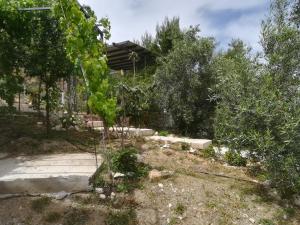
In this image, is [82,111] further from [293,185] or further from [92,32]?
[293,185]

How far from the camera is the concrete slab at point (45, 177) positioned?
471 cm

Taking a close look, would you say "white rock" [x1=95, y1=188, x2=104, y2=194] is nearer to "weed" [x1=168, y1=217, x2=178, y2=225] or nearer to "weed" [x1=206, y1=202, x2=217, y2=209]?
"weed" [x1=168, y1=217, x2=178, y2=225]

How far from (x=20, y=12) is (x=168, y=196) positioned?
14.5ft

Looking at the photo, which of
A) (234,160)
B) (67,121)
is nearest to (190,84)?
(67,121)

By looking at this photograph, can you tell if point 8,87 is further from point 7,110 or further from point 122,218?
→ point 122,218

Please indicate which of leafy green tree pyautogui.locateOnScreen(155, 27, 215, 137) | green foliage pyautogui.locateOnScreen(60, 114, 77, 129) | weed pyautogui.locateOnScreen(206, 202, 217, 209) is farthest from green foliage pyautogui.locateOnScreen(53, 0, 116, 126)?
leafy green tree pyautogui.locateOnScreen(155, 27, 215, 137)

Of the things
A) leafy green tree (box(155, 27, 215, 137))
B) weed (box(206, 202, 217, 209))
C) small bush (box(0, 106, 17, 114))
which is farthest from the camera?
leafy green tree (box(155, 27, 215, 137))

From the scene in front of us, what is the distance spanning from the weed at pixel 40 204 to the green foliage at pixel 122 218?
0.89 m

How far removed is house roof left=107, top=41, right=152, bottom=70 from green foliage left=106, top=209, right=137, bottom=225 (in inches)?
359

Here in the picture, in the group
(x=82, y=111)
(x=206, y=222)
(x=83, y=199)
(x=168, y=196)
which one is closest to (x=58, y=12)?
(x=83, y=199)

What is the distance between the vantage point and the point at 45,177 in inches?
186

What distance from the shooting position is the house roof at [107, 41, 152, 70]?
13405 mm

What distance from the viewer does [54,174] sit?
483 centimetres

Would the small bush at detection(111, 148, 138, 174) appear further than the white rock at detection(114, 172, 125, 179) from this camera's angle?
Yes
